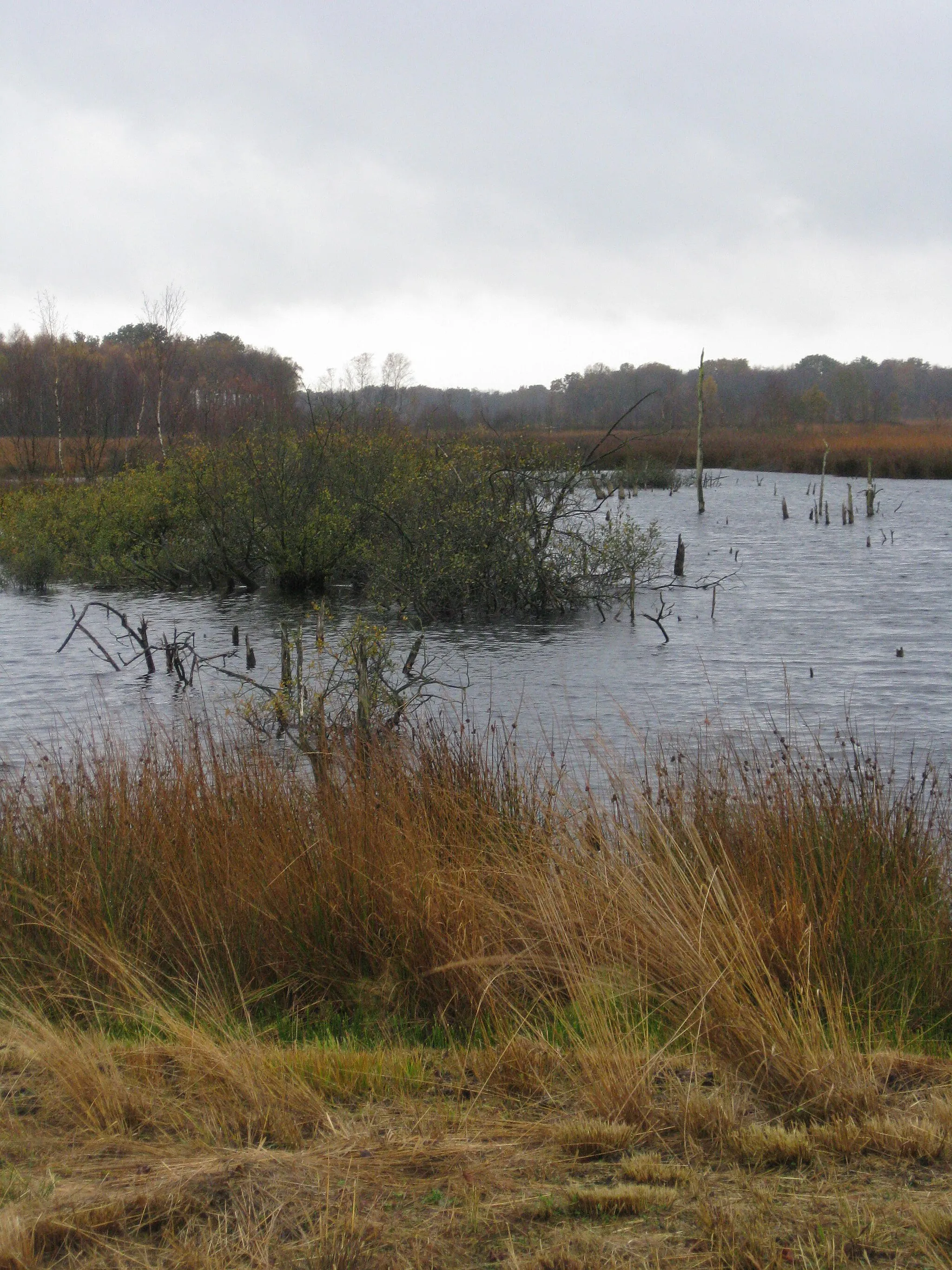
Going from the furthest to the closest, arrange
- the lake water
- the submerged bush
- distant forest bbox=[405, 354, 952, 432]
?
distant forest bbox=[405, 354, 952, 432] < the submerged bush < the lake water

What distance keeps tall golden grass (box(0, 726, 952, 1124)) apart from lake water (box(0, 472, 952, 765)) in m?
2.82

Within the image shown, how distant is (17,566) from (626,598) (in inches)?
613

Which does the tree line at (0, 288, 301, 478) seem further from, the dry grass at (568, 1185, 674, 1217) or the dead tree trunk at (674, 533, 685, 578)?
the dry grass at (568, 1185, 674, 1217)

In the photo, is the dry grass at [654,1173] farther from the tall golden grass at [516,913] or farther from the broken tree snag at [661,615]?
the broken tree snag at [661,615]

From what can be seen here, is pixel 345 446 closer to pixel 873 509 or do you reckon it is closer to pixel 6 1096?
pixel 6 1096

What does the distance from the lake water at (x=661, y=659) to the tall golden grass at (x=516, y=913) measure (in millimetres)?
2821

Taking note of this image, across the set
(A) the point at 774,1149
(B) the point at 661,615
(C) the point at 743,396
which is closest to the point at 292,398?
(B) the point at 661,615

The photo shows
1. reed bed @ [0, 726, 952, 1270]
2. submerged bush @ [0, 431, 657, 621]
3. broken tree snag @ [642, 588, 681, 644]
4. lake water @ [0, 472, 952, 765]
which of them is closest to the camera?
reed bed @ [0, 726, 952, 1270]

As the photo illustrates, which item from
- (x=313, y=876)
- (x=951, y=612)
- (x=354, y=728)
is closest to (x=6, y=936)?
(x=313, y=876)

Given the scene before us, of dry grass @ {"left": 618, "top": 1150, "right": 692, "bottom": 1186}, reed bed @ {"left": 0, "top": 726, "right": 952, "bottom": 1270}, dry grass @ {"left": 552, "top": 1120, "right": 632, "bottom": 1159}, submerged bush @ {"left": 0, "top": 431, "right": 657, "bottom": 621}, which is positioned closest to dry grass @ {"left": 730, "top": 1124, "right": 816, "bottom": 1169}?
reed bed @ {"left": 0, "top": 726, "right": 952, "bottom": 1270}

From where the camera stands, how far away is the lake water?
15297mm

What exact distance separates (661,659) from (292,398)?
1546 inches

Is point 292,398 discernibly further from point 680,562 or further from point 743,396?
point 743,396

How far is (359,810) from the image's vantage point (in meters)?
6.35
